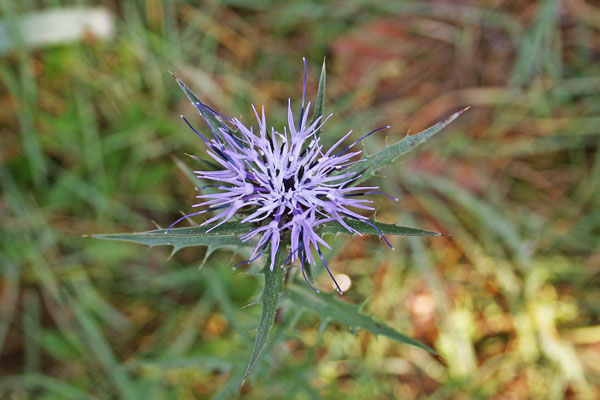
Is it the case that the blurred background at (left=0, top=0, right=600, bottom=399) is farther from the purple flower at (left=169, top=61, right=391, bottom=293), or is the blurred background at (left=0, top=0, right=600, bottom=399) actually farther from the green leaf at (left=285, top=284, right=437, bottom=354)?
the purple flower at (left=169, top=61, right=391, bottom=293)

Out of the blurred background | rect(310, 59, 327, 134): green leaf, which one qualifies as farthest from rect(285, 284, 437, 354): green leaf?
the blurred background

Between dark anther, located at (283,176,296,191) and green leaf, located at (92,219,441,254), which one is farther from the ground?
dark anther, located at (283,176,296,191)

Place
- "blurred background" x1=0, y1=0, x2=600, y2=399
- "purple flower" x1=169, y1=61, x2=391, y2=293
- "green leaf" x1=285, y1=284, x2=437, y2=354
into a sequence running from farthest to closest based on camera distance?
"blurred background" x1=0, y1=0, x2=600, y2=399 < "green leaf" x1=285, y1=284, x2=437, y2=354 < "purple flower" x1=169, y1=61, x2=391, y2=293

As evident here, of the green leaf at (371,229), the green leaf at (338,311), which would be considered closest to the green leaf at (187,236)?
the green leaf at (371,229)

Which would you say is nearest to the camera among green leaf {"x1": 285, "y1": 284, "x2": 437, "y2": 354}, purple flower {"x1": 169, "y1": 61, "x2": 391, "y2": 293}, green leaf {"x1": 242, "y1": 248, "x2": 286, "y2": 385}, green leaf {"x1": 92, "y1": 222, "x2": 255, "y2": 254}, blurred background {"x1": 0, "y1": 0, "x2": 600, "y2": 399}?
green leaf {"x1": 242, "y1": 248, "x2": 286, "y2": 385}

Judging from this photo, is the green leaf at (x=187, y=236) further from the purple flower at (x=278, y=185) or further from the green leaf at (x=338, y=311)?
the green leaf at (x=338, y=311)

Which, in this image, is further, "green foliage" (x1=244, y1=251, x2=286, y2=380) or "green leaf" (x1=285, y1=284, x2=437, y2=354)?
"green leaf" (x1=285, y1=284, x2=437, y2=354)
